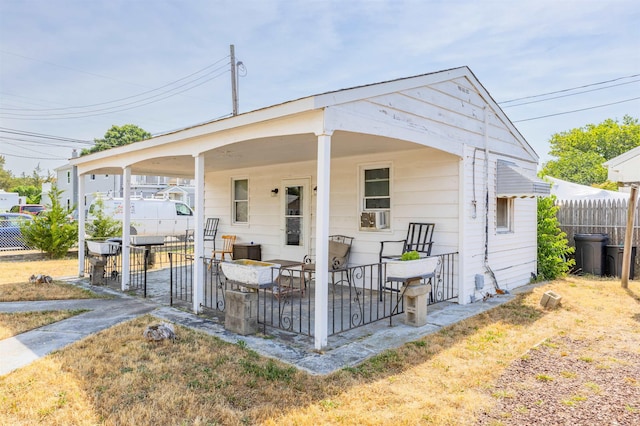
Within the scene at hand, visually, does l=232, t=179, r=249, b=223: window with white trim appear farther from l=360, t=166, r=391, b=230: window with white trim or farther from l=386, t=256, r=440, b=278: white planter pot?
l=386, t=256, r=440, b=278: white planter pot

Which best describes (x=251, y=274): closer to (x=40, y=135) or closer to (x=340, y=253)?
(x=340, y=253)

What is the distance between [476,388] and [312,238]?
5.38 meters

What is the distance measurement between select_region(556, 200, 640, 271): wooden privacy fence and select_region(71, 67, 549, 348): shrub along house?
214 centimetres

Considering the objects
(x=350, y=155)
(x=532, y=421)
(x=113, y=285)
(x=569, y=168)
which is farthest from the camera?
(x=569, y=168)

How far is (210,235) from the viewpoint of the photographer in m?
10.7

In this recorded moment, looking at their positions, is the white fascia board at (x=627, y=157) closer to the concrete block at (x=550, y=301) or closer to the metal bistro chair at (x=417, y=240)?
the concrete block at (x=550, y=301)

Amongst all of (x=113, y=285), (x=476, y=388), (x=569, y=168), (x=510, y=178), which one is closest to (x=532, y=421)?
(x=476, y=388)

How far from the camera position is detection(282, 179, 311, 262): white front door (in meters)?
8.45

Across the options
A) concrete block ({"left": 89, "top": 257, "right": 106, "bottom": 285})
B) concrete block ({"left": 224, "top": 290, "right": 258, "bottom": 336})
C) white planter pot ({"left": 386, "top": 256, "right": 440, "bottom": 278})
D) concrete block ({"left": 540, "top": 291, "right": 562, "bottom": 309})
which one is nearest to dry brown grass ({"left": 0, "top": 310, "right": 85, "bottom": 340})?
concrete block ({"left": 89, "top": 257, "right": 106, "bottom": 285})

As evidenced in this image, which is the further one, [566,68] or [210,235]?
[566,68]

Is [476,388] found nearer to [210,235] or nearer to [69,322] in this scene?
[69,322]

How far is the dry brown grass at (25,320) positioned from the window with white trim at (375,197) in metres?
4.86

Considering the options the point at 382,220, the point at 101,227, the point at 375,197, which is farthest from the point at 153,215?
the point at 382,220

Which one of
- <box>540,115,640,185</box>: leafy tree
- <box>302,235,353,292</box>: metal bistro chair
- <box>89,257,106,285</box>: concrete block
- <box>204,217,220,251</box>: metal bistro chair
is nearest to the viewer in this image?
<box>302,235,353,292</box>: metal bistro chair
